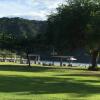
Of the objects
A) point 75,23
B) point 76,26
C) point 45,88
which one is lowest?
point 45,88

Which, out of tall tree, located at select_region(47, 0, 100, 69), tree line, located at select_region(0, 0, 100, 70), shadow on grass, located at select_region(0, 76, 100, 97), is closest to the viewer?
shadow on grass, located at select_region(0, 76, 100, 97)

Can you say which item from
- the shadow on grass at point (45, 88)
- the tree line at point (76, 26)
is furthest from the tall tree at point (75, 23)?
the shadow on grass at point (45, 88)

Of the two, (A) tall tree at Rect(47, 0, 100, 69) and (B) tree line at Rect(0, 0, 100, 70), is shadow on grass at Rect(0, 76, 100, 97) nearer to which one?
(B) tree line at Rect(0, 0, 100, 70)

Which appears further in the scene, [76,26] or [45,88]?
[76,26]

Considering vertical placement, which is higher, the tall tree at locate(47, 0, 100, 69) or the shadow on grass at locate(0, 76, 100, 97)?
the tall tree at locate(47, 0, 100, 69)

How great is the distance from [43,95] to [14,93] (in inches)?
57.6

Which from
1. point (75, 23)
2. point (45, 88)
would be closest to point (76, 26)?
point (75, 23)

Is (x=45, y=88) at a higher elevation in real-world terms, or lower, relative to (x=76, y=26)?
lower

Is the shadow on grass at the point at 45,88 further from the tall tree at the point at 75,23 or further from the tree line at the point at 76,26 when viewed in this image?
the tall tree at the point at 75,23

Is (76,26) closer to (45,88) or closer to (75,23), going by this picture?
(75,23)

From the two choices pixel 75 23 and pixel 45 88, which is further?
pixel 75 23

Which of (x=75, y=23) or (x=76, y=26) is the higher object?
(x=75, y=23)

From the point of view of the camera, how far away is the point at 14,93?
2073 centimetres

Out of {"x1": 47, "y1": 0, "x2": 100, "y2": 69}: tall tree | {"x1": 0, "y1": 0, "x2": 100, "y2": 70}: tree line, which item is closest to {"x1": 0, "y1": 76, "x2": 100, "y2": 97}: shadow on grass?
{"x1": 0, "y1": 0, "x2": 100, "y2": 70}: tree line
